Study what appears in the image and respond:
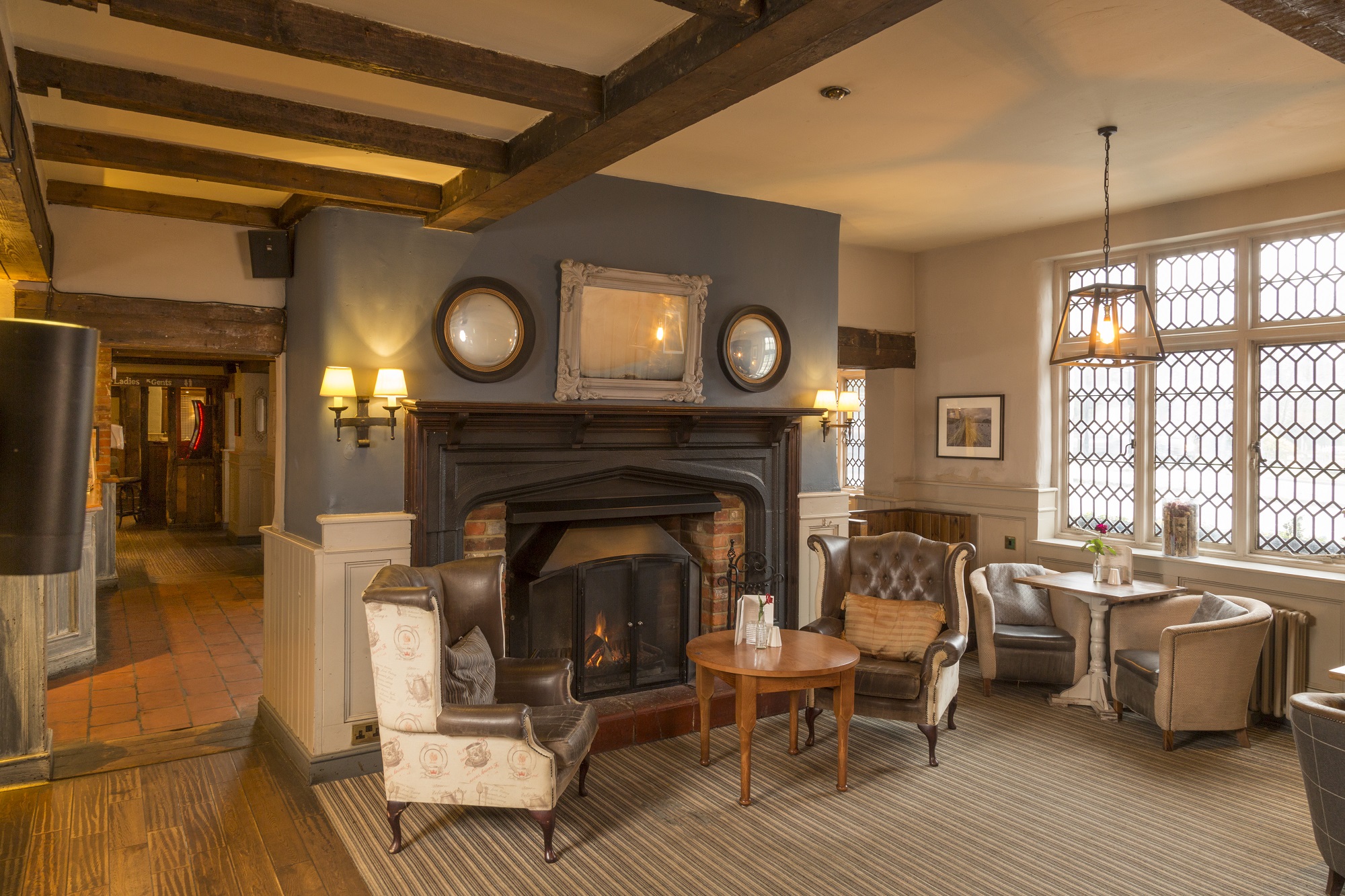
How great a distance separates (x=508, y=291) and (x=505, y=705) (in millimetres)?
2077

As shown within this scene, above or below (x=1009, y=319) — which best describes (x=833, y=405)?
below

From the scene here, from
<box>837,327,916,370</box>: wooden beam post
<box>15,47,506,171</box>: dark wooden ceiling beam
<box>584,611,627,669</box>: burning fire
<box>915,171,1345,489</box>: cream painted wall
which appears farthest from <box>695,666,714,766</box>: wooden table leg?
<box>915,171,1345,489</box>: cream painted wall

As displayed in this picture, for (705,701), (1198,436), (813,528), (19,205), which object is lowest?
(705,701)

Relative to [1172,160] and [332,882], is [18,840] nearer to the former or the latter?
[332,882]

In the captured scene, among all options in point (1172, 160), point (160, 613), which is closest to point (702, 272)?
point (1172, 160)

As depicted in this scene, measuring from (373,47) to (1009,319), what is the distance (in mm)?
4902

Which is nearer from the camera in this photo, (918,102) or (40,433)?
(40,433)

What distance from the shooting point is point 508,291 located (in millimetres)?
4223

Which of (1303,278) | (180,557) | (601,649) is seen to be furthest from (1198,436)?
(180,557)

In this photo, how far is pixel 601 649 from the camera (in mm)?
4551

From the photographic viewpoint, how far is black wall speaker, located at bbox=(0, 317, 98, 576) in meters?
0.73

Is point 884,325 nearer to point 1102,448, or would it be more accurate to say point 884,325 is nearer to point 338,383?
point 1102,448

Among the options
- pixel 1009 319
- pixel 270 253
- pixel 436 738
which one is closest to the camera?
pixel 436 738

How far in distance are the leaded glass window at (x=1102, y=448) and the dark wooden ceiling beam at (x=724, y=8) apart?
4473 mm
